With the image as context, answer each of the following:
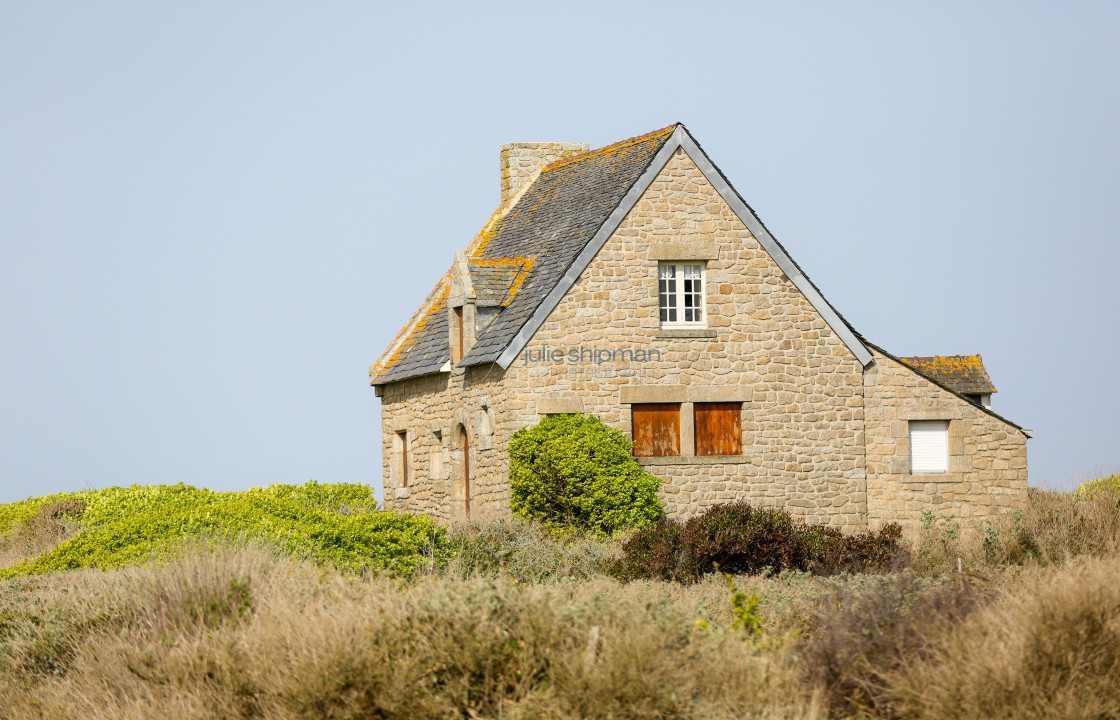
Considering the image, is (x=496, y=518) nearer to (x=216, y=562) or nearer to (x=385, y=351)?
(x=385, y=351)

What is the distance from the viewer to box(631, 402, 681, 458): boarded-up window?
68.5 ft

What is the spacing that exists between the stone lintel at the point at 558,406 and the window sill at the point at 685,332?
1.79m

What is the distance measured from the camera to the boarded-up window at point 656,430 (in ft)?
68.5

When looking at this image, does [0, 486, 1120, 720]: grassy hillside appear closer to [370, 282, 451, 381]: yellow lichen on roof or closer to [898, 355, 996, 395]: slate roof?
[370, 282, 451, 381]: yellow lichen on roof

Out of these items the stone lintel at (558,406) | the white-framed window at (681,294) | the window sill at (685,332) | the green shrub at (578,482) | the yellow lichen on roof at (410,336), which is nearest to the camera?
the green shrub at (578,482)

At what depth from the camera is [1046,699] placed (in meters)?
8.38

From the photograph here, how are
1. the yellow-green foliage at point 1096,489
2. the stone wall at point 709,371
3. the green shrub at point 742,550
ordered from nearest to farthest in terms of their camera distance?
the green shrub at point 742,550
the yellow-green foliage at point 1096,489
the stone wall at point 709,371

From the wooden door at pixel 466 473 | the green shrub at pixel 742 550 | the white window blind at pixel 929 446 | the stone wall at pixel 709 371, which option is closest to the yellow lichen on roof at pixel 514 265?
the stone wall at pixel 709 371

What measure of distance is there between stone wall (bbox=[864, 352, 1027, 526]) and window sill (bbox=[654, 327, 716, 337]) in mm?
3097

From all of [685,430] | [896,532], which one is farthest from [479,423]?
[896,532]

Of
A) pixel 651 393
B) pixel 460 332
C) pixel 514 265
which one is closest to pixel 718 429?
pixel 651 393

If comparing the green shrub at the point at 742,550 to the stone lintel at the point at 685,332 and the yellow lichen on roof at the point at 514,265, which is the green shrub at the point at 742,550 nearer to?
the stone lintel at the point at 685,332

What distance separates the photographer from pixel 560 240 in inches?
875

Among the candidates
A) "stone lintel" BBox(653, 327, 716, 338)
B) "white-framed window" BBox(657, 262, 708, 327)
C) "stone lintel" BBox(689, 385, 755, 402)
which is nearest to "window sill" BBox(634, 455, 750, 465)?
"stone lintel" BBox(689, 385, 755, 402)
